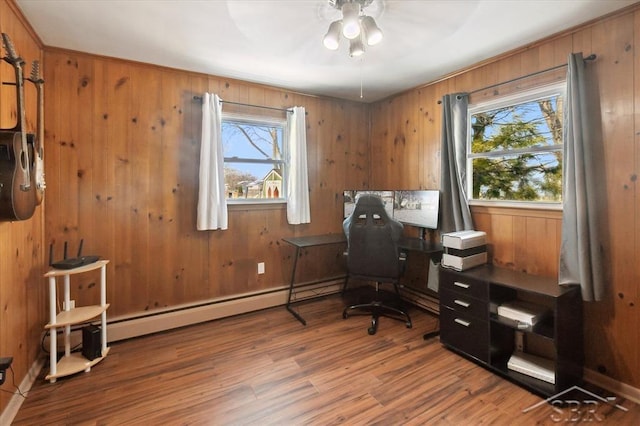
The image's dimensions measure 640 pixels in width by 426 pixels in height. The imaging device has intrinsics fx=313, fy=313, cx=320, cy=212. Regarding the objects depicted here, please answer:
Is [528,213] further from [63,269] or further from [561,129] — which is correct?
[63,269]

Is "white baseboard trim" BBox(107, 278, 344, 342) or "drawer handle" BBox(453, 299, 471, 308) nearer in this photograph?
→ "drawer handle" BBox(453, 299, 471, 308)

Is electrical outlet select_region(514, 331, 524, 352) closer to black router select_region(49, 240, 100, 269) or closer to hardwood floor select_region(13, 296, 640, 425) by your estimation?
hardwood floor select_region(13, 296, 640, 425)

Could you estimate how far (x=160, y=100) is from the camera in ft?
9.36

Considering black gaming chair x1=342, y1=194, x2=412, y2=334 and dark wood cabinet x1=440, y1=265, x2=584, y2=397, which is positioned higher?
black gaming chair x1=342, y1=194, x2=412, y2=334

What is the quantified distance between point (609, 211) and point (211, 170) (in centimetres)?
310

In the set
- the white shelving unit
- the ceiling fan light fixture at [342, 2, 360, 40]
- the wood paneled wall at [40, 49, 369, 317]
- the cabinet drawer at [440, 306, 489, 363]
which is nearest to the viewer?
the ceiling fan light fixture at [342, 2, 360, 40]

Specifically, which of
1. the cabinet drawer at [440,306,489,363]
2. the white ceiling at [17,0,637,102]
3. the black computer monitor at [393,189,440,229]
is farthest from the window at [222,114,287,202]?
the cabinet drawer at [440,306,489,363]

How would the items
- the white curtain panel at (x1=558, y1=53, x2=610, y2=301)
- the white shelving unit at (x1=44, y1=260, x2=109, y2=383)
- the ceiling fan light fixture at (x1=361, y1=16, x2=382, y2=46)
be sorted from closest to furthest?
the ceiling fan light fixture at (x1=361, y1=16, x2=382, y2=46), the white curtain panel at (x1=558, y1=53, x2=610, y2=301), the white shelving unit at (x1=44, y1=260, x2=109, y2=383)

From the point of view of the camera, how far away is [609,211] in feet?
6.71

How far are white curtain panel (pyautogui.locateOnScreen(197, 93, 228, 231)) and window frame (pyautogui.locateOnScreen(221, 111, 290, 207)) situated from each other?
0.59 feet

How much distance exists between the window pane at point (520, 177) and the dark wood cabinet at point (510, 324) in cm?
66

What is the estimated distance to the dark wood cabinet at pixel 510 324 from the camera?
1.98 m

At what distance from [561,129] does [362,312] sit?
7.73ft

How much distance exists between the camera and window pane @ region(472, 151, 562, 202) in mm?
2400
